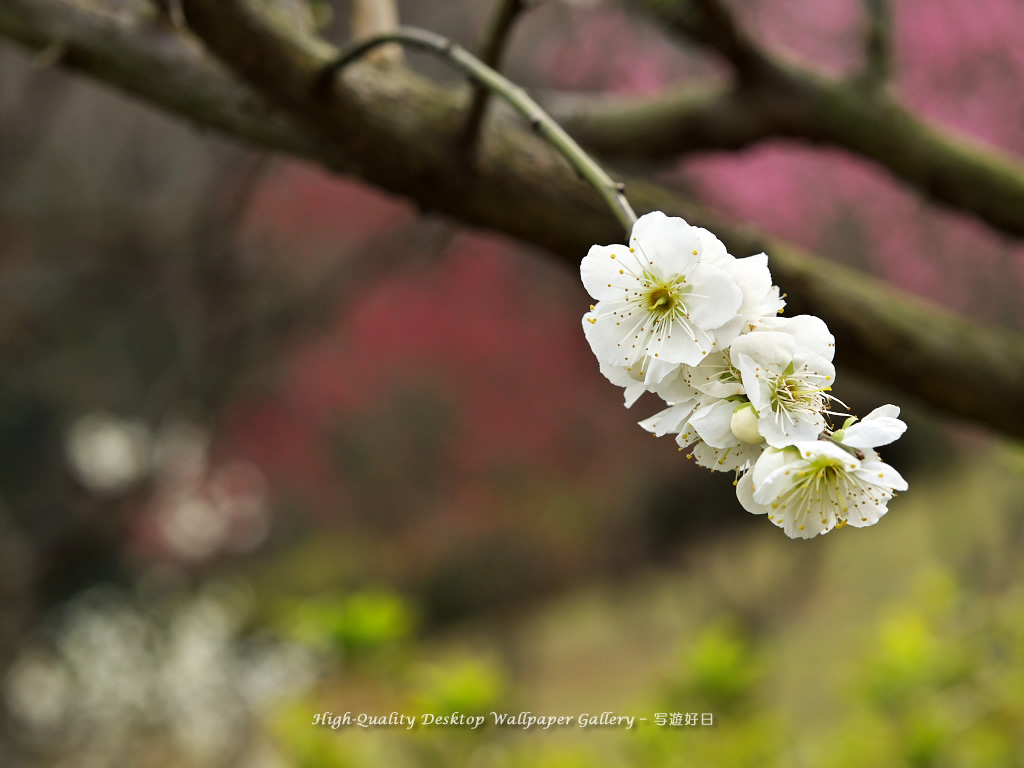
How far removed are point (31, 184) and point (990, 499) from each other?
467 cm

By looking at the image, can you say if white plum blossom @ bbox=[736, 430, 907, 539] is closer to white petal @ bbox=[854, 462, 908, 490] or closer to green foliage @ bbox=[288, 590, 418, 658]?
white petal @ bbox=[854, 462, 908, 490]

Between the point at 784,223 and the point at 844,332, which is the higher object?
the point at 784,223

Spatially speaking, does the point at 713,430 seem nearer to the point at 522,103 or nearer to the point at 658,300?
the point at 658,300

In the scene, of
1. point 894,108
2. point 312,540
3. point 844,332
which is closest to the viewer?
point 844,332

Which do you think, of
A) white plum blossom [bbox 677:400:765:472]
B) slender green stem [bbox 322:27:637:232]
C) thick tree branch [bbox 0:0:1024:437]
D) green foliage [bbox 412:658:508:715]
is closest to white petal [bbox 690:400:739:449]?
white plum blossom [bbox 677:400:765:472]

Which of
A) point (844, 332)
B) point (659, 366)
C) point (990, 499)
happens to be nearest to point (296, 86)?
point (659, 366)

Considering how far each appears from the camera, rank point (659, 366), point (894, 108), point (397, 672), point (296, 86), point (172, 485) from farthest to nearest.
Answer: point (172, 485) → point (397, 672) → point (894, 108) → point (296, 86) → point (659, 366)

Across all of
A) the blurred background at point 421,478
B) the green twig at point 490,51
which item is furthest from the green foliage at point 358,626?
the green twig at point 490,51

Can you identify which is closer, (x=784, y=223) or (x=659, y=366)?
(x=659, y=366)

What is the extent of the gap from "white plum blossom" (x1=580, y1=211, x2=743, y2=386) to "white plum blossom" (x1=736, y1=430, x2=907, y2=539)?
0.08m

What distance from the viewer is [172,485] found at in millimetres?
4801

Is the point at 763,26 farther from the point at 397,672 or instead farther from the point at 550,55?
the point at 397,672

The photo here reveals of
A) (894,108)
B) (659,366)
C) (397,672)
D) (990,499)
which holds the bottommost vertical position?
(659,366)

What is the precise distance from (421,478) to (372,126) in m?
3.94
